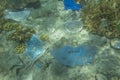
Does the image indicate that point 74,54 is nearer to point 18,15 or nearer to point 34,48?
point 34,48

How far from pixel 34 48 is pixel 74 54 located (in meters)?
1.39

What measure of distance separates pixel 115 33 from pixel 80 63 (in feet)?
4.88

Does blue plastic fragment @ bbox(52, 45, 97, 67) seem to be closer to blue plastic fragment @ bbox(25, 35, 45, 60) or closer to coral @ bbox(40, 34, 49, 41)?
blue plastic fragment @ bbox(25, 35, 45, 60)

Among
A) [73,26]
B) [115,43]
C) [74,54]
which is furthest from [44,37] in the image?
[115,43]

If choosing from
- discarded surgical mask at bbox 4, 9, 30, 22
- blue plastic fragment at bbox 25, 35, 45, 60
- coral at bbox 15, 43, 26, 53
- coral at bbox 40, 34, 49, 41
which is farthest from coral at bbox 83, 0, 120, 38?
discarded surgical mask at bbox 4, 9, 30, 22

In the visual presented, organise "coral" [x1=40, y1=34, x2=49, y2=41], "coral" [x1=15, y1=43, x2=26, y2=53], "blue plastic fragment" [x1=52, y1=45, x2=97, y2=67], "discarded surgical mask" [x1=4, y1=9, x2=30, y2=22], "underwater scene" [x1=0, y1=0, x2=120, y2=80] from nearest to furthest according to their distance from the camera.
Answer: "underwater scene" [x1=0, y1=0, x2=120, y2=80]
"blue plastic fragment" [x1=52, y1=45, x2=97, y2=67]
"coral" [x1=15, y1=43, x2=26, y2=53]
"coral" [x1=40, y1=34, x2=49, y2=41]
"discarded surgical mask" [x1=4, y1=9, x2=30, y2=22]

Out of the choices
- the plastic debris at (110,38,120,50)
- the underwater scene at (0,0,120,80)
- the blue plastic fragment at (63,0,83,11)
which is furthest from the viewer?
the blue plastic fragment at (63,0,83,11)

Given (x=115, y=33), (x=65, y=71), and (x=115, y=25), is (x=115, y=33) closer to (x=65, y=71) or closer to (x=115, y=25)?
(x=115, y=25)

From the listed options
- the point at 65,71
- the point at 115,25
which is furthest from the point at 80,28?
the point at 65,71

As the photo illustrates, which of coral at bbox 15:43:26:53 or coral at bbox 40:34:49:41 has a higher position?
coral at bbox 40:34:49:41

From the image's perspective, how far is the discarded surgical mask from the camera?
8.26 meters

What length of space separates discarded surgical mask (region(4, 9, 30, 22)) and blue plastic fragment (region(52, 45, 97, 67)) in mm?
2345

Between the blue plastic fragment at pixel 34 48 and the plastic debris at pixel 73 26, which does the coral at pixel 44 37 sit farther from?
the plastic debris at pixel 73 26

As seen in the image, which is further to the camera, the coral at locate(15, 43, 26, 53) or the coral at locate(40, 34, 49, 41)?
the coral at locate(40, 34, 49, 41)
